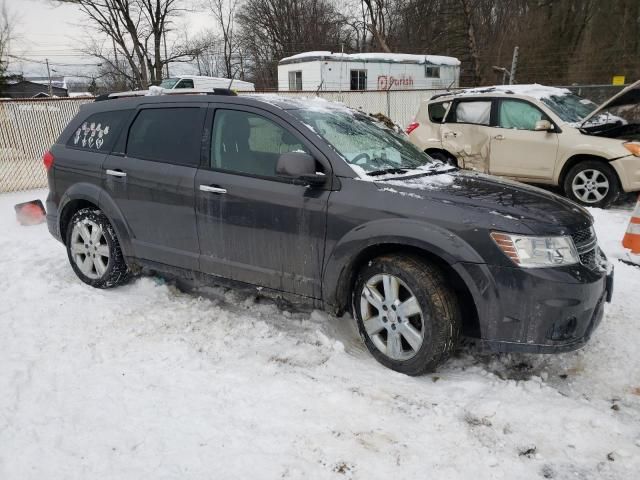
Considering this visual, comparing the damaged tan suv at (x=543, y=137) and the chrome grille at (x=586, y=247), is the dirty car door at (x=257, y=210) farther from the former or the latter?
the damaged tan suv at (x=543, y=137)

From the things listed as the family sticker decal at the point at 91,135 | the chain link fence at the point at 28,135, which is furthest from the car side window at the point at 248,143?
the chain link fence at the point at 28,135

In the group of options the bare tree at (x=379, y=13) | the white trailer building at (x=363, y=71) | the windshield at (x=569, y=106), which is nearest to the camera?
the windshield at (x=569, y=106)

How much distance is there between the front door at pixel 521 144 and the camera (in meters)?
7.53

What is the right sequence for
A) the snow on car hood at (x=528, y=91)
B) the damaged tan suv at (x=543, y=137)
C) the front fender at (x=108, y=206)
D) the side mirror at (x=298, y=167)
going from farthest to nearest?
the snow on car hood at (x=528, y=91)
the damaged tan suv at (x=543, y=137)
the front fender at (x=108, y=206)
the side mirror at (x=298, y=167)

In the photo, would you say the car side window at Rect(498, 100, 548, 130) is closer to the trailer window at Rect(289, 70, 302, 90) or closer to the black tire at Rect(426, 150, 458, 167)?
the black tire at Rect(426, 150, 458, 167)

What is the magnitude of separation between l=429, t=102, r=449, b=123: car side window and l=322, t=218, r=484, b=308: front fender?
6.44 m

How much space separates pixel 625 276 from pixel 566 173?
11.3ft

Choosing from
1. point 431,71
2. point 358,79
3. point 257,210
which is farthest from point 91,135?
point 431,71

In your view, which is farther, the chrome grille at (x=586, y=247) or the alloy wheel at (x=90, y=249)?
the alloy wheel at (x=90, y=249)

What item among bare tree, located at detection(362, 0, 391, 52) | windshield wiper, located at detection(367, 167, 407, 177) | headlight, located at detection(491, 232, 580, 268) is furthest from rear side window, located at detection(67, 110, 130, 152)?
bare tree, located at detection(362, 0, 391, 52)

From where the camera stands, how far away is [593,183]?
721 cm

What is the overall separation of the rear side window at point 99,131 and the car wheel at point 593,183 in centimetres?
643

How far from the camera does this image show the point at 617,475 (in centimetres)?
216

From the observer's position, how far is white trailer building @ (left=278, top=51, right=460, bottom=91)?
66.3 ft
